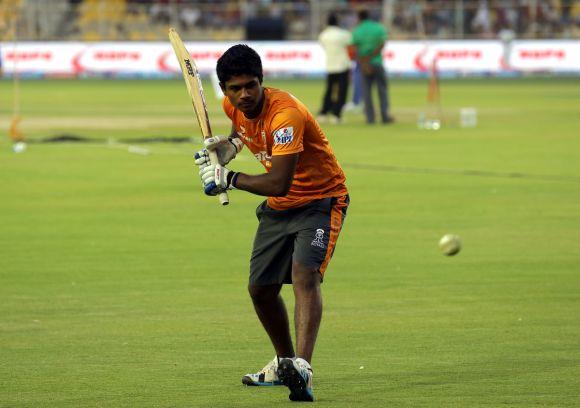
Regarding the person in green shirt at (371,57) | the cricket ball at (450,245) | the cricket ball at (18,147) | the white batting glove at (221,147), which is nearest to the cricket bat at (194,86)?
the white batting glove at (221,147)

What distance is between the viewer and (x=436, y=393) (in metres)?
8.11

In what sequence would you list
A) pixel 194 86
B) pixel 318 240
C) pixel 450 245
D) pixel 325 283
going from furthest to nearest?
pixel 450 245 → pixel 325 283 → pixel 194 86 → pixel 318 240

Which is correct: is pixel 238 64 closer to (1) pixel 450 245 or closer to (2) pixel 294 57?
(1) pixel 450 245

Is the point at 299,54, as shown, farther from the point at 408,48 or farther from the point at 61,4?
the point at 61,4

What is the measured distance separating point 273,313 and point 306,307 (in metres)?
0.45

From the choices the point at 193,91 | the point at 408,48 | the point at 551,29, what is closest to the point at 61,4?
the point at 408,48

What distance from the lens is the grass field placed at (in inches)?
333

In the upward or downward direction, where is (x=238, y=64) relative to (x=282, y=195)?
upward

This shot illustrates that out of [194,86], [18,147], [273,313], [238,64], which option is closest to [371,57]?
[18,147]

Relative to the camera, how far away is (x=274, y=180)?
7875mm

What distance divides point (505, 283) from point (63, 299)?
12.5ft

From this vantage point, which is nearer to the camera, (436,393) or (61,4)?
(436,393)

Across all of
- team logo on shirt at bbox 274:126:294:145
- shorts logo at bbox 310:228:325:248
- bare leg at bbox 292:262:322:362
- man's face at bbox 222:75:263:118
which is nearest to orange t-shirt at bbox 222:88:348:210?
team logo on shirt at bbox 274:126:294:145

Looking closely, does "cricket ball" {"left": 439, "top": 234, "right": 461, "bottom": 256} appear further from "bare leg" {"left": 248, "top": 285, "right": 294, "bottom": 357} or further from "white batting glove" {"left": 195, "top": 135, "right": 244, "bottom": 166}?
"white batting glove" {"left": 195, "top": 135, "right": 244, "bottom": 166}
